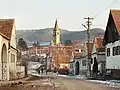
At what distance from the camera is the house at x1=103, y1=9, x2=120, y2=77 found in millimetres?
52250

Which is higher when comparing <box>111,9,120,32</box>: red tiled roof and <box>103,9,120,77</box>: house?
<box>111,9,120,32</box>: red tiled roof

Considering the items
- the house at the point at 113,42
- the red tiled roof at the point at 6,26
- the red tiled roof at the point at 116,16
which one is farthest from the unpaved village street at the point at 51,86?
the red tiled roof at the point at 6,26

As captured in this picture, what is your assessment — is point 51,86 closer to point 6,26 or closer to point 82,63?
point 6,26

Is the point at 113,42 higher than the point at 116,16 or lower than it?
lower

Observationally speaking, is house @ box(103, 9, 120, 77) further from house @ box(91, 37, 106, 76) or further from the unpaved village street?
the unpaved village street

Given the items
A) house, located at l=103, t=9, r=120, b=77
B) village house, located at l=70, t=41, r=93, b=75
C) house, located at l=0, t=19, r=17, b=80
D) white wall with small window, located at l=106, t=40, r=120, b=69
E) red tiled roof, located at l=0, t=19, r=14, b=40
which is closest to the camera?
house, located at l=0, t=19, r=17, b=80

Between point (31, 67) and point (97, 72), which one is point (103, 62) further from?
point (31, 67)

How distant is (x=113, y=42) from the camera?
55.5 metres

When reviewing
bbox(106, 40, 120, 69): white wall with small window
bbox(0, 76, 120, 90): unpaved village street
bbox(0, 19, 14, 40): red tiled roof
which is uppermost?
bbox(0, 19, 14, 40): red tiled roof

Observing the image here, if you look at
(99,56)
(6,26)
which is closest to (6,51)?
(6,26)

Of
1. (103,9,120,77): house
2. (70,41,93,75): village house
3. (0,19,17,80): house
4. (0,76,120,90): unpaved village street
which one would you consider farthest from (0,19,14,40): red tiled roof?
(70,41,93,75): village house

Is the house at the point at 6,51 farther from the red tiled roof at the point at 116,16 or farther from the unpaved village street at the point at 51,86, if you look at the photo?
the red tiled roof at the point at 116,16

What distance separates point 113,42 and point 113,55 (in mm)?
2015

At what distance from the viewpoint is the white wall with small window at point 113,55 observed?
5250cm
